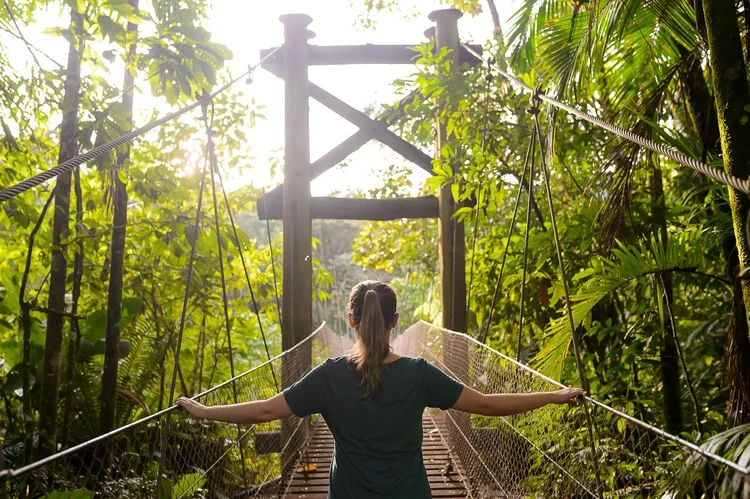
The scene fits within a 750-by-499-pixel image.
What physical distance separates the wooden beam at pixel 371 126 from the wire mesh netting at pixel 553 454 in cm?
161

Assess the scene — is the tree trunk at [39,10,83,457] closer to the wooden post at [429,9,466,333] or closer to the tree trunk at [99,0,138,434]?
the tree trunk at [99,0,138,434]

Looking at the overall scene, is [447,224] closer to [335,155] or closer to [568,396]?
Answer: [335,155]

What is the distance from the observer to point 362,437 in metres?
1.46

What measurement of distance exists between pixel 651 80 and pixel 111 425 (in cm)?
244

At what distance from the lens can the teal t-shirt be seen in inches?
57.1

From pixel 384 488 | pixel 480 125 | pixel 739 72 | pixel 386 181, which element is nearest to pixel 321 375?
pixel 384 488

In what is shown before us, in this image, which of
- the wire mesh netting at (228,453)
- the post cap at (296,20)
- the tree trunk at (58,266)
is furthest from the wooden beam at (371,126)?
the tree trunk at (58,266)

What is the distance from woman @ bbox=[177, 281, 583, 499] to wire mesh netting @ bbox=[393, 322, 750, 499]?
239 millimetres

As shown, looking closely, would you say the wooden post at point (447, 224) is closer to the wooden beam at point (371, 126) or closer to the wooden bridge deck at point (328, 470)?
the wooden beam at point (371, 126)

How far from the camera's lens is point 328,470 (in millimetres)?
3320

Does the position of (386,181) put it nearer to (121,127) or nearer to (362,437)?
(121,127)

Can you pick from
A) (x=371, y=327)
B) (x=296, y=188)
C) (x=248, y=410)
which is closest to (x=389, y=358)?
(x=371, y=327)

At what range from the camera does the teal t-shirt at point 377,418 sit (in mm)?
1451

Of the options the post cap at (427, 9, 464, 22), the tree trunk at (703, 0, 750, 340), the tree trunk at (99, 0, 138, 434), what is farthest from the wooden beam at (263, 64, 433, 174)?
the tree trunk at (703, 0, 750, 340)
